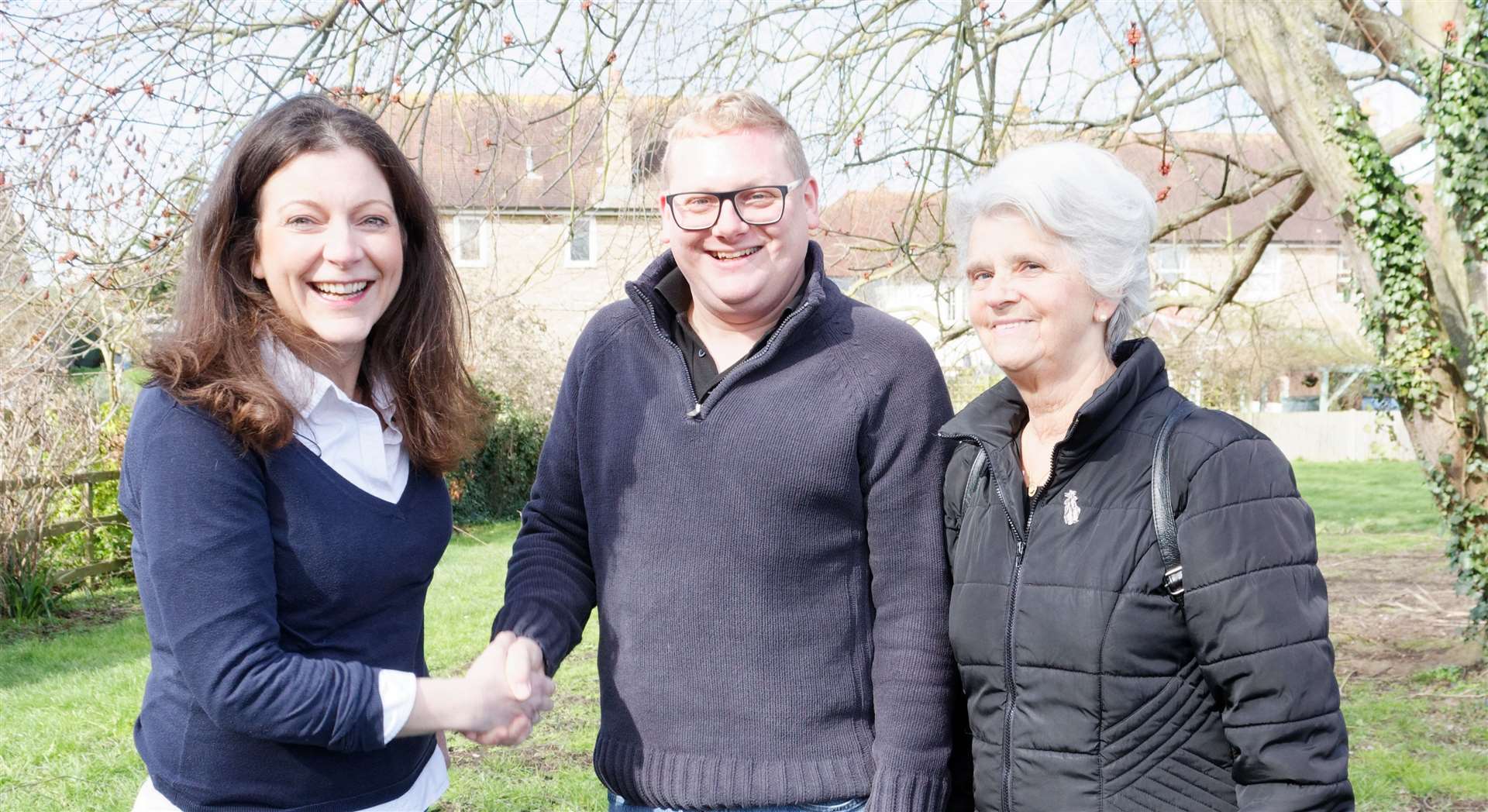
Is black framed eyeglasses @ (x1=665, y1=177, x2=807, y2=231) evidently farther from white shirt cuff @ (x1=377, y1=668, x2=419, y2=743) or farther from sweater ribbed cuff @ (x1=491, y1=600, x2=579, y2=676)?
white shirt cuff @ (x1=377, y1=668, x2=419, y2=743)

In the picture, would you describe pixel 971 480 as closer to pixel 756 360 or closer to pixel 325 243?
pixel 756 360

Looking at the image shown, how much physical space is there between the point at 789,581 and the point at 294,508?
0.92m

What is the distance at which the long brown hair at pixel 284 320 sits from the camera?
1.88 meters

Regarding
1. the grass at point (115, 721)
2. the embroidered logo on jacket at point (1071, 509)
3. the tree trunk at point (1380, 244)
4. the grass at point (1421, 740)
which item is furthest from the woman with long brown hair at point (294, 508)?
the grass at point (1421, 740)

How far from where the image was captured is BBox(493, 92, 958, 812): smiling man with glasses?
2.23m

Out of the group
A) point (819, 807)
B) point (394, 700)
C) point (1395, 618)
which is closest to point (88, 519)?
point (394, 700)

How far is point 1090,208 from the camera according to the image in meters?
2.10

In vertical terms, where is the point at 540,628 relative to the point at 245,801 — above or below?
above

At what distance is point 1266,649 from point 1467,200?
5.91 m

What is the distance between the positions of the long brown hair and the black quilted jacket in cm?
111

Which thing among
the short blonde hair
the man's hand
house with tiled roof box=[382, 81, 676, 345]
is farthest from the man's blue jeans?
house with tiled roof box=[382, 81, 676, 345]

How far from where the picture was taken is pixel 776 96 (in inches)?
257

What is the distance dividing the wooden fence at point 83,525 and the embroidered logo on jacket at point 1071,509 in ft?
30.3

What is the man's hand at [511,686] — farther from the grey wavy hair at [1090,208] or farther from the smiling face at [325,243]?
the grey wavy hair at [1090,208]
